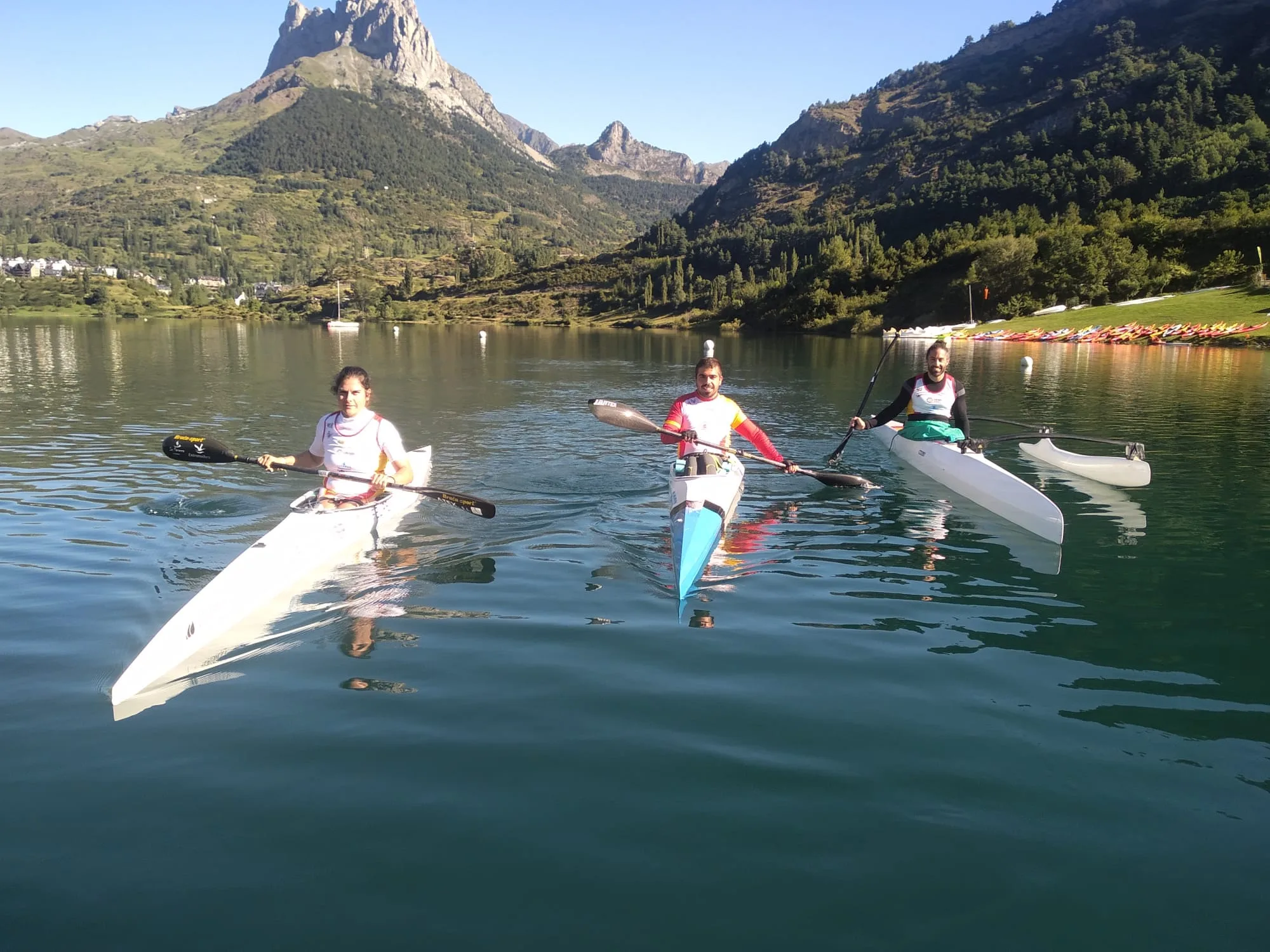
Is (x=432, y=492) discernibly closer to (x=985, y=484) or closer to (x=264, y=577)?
(x=264, y=577)

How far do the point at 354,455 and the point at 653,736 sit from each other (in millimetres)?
6562

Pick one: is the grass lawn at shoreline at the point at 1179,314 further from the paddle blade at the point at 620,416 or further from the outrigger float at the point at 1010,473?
the paddle blade at the point at 620,416

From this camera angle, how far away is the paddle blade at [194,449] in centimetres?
1217

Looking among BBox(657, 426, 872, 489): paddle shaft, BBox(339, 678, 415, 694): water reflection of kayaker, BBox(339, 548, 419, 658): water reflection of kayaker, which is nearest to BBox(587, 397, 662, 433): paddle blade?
BBox(657, 426, 872, 489): paddle shaft

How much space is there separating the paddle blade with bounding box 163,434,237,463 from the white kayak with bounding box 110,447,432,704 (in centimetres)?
197

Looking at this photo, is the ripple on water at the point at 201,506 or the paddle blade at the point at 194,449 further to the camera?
the ripple on water at the point at 201,506

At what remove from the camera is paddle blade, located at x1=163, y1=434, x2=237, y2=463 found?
479 inches

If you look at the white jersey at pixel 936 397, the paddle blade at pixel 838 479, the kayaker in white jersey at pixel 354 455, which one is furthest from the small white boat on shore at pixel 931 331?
the kayaker in white jersey at pixel 354 455

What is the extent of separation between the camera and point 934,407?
55.7 feet

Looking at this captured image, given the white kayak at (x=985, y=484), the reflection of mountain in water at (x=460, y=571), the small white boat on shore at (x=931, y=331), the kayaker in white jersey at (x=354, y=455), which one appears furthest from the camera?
the small white boat on shore at (x=931, y=331)

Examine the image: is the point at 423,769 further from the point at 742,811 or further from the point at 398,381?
the point at 398,381

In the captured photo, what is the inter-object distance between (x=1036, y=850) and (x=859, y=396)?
101ft

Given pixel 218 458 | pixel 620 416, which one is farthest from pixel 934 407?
pixel 218 458

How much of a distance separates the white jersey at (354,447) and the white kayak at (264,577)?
386mm
